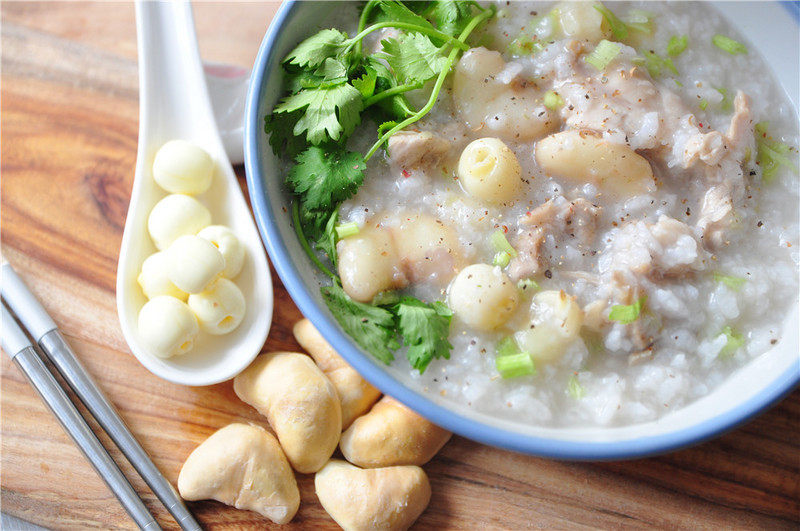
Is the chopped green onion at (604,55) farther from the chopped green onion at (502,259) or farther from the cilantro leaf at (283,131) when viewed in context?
the cilantro leaf at (283,131)

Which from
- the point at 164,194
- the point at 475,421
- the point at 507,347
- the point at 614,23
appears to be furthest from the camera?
the point at 164,194

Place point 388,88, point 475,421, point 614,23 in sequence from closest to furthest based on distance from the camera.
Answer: point 475,421, point 388,88, point 614,23

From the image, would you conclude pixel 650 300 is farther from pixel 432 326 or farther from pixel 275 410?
pixel 275 410

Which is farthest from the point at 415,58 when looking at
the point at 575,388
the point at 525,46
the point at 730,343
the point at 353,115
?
the point at 730,343

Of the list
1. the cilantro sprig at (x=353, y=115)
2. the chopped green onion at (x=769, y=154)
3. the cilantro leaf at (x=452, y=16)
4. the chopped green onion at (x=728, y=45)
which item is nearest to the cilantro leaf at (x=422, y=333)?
the cilantro sprig at (x=353, y=115)

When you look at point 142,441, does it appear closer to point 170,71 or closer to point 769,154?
point 170,71

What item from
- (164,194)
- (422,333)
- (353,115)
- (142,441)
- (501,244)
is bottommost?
(142,441)
